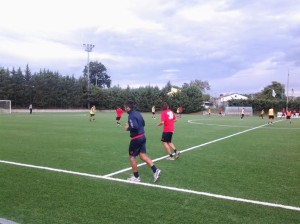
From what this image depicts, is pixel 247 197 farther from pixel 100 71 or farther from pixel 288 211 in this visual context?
pixel 100 71

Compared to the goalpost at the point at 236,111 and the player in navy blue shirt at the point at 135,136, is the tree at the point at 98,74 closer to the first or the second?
the goalpost at the point at 236,111

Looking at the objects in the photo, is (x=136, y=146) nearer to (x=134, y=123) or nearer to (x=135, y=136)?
(x=135, y=136)

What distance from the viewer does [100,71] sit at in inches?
4958

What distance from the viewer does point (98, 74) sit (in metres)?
126

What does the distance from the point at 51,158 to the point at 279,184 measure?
6.72 m

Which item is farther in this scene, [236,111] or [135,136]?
[236,111]

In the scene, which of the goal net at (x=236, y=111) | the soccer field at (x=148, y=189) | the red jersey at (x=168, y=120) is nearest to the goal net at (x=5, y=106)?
the goal net at (x=236, y=111)

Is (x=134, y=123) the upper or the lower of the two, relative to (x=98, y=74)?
lower

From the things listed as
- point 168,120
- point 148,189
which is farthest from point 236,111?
point 148,189

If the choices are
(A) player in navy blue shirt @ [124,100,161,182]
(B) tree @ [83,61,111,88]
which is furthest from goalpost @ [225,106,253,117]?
(B) tree @ [83,61,111,88]

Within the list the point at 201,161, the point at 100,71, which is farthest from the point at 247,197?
the point at 100,71

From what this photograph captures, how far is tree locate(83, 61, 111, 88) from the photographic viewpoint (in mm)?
124000

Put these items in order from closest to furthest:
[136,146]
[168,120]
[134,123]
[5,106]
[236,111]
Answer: [134,123], [136,146], [168,120], [5,106], [236,111]

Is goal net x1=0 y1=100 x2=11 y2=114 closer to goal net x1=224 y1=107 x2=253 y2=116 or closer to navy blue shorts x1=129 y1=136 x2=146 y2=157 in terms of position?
goal net x1=224 y1=107 x2=253 y2=116
